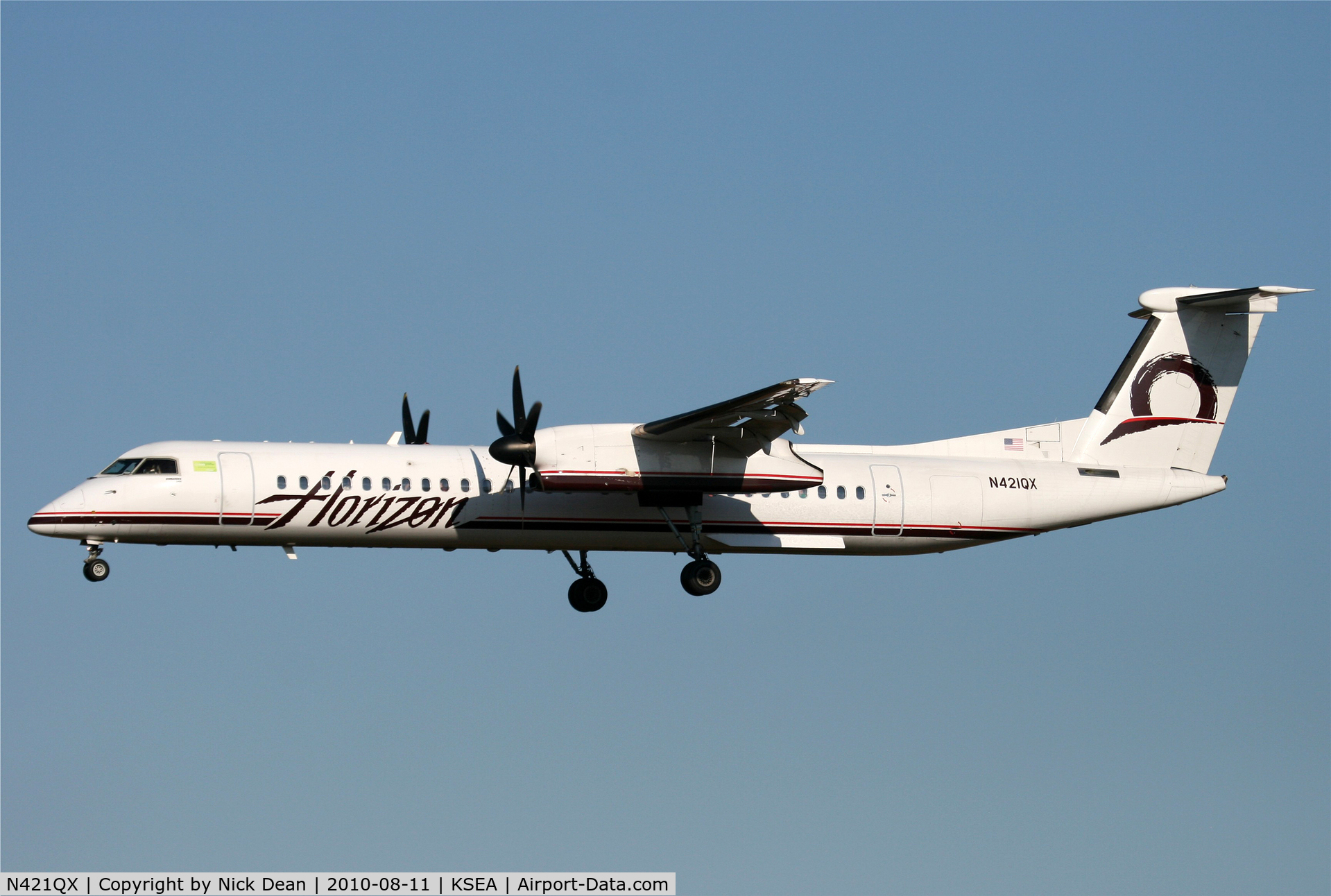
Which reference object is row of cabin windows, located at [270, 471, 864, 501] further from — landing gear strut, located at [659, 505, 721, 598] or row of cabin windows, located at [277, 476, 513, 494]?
landing gear strut, located at [659, 505, 721, 598]

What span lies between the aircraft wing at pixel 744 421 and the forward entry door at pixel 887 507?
2.59 metres

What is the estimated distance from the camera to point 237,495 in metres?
21.6

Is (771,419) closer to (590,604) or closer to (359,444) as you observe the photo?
(590,604)

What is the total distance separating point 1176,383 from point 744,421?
8665mm

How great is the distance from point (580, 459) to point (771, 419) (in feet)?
9.63

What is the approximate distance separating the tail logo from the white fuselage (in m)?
0.85

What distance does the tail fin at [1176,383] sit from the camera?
2512cm

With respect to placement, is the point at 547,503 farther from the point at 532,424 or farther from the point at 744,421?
the point at 744,421

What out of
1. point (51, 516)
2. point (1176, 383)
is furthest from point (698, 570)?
point (51, 516)

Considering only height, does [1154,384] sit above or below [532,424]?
above

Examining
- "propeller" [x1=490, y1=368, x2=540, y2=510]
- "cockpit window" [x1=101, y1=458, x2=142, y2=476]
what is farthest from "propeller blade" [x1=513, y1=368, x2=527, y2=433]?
"cockpit window" [x1=101, y1=458, x2=142, y2=476]

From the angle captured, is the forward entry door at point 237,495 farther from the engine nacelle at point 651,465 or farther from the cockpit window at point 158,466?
the engine nacelle at point 651,465

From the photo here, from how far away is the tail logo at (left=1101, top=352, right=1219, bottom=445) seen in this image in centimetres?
2520

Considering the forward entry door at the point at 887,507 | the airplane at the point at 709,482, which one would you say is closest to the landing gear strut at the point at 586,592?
the airplane at the point at 709,482
